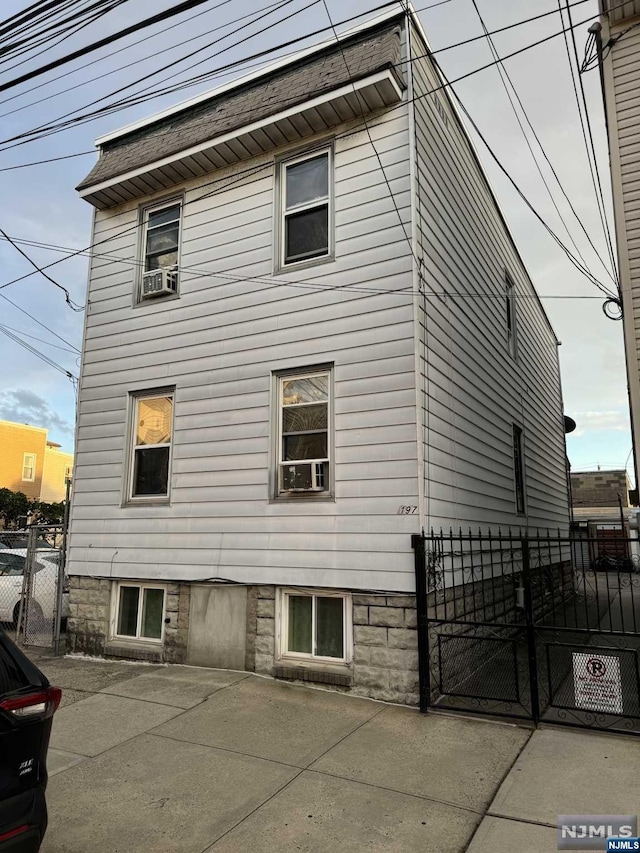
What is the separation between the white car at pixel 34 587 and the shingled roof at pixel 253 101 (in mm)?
6439

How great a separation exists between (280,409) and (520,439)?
672 cm

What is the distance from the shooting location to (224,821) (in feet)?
12.9

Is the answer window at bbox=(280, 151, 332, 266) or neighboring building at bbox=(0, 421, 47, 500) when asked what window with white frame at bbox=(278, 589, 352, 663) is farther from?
neighboring building at bbox=(0, 421, 47, 500)

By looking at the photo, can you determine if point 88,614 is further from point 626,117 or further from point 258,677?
point 626,117

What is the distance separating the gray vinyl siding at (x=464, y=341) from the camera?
7.52 m

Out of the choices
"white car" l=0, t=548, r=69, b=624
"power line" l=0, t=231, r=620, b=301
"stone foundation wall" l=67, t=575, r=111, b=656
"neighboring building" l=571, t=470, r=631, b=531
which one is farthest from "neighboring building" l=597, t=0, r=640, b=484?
"neighboring building" l=571, t=470, r=631, b=531

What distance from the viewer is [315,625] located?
23.4 ft

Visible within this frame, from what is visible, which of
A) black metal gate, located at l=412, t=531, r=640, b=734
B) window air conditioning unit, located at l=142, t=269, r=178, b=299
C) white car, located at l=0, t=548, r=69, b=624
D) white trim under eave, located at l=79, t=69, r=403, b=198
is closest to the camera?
black metal gate, located at l=412, t=531, r=640, b=734

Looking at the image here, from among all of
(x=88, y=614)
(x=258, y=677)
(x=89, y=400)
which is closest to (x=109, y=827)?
(x=258, y=677)

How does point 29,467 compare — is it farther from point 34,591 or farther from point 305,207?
point 305,207

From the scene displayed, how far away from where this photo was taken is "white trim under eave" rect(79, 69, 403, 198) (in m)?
7.32

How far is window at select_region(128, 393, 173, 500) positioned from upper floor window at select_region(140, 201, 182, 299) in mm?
1652

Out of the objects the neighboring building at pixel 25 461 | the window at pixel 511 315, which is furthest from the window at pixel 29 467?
the window at pixel 511 315

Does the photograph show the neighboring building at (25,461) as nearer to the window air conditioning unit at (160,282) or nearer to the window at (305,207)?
the window air conditioning unit at (160,282)
